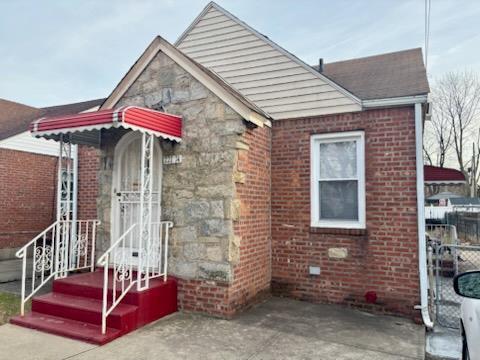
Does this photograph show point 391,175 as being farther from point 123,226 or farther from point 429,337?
point 123,226

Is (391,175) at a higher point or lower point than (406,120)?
lower

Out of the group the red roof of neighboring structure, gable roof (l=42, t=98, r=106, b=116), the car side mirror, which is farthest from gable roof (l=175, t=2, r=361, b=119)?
gable roof (l=42, t=98, r=106, b=116)

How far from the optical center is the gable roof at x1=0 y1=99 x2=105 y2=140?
12.7 metres

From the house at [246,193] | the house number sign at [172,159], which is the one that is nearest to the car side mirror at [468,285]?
the house at [246,193]

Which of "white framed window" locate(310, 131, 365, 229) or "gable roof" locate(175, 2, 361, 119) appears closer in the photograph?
"white framed window" locate(310, 131, 365, 229)

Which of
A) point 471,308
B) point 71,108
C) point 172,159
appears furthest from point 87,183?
point 471,308

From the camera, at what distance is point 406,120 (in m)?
5.63

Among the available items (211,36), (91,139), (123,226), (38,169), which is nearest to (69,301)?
(123,226)

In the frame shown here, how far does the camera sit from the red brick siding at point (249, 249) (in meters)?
5.16

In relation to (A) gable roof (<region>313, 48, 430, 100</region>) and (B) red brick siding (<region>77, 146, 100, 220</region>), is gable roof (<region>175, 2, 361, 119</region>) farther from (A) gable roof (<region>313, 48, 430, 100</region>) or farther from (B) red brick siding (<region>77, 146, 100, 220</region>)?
(B) red brick siding (<region>77, 146, 100, 220</region>)

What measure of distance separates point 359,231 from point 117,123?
156 inches

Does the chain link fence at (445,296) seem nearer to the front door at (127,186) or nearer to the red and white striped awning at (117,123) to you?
the red and white striped awning at (117,123)

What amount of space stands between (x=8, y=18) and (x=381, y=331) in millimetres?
11148

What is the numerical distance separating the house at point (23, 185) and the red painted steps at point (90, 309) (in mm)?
6867
